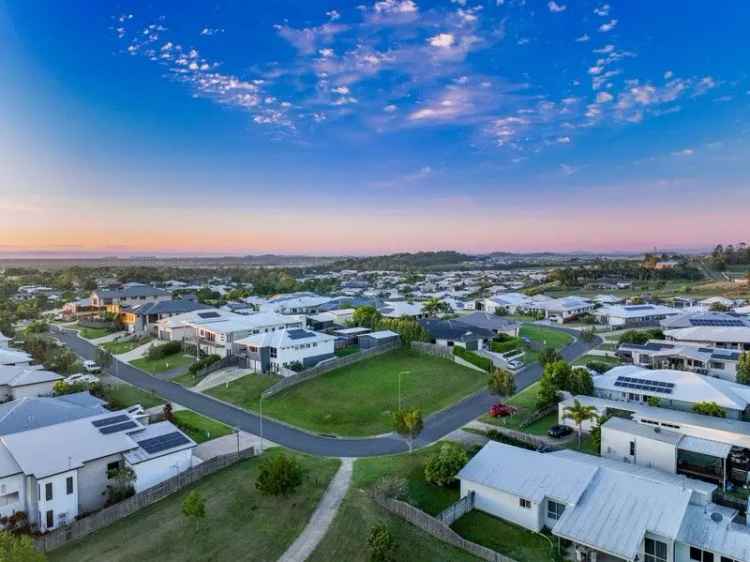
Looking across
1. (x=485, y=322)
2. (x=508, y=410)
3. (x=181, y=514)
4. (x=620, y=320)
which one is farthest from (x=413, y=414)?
(x=620, y=320)

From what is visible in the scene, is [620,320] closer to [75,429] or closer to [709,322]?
[709,322]

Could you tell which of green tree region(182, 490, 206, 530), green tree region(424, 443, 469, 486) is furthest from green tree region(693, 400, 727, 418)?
green tree region(182, 490, 206, 530)

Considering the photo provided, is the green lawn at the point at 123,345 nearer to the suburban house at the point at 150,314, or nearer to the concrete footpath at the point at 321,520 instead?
the suburban house at the point at 150,314

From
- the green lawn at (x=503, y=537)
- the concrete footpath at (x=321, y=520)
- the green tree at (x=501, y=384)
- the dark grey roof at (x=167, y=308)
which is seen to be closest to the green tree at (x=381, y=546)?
the concrete footpath at (x=321, y=520)

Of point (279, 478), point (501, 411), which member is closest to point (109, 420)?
point (279, 478)

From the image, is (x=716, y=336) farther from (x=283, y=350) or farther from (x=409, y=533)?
(x=409, y=533)

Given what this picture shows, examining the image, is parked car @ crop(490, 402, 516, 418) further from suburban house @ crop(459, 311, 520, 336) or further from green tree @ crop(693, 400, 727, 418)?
suburban house @ crop(459, 311, 520, 336)
